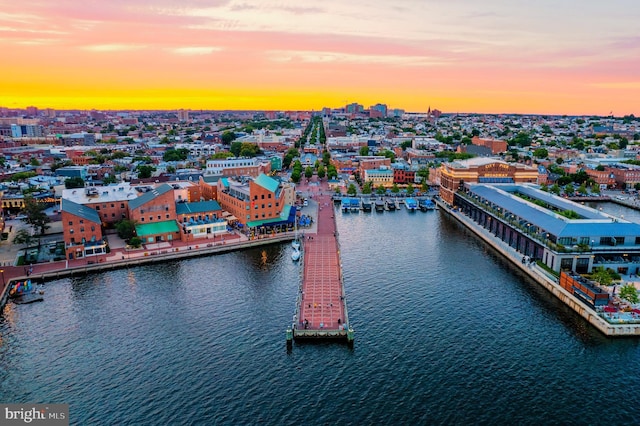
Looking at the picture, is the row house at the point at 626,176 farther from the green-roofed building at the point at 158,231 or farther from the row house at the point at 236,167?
the green-roofed building at the point at 158,231

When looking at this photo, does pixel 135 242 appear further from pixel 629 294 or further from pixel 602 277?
pixel 629 294

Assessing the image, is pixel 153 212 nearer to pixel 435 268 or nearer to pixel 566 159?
pixel 435 268

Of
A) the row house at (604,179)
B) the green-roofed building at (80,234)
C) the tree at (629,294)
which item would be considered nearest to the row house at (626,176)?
the row house at (604,179)

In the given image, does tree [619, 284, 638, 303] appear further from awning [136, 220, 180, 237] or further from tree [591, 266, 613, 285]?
awning [136, 220, 180, 237]

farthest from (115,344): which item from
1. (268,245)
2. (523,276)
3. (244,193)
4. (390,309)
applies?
(523,276)

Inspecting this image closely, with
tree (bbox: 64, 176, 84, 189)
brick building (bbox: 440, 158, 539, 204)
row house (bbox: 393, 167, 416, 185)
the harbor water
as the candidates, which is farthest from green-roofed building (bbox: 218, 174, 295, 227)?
row house (bbox: 393, 167, 416, 185)

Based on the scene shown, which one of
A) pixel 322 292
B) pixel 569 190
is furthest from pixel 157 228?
pixel 569 190
